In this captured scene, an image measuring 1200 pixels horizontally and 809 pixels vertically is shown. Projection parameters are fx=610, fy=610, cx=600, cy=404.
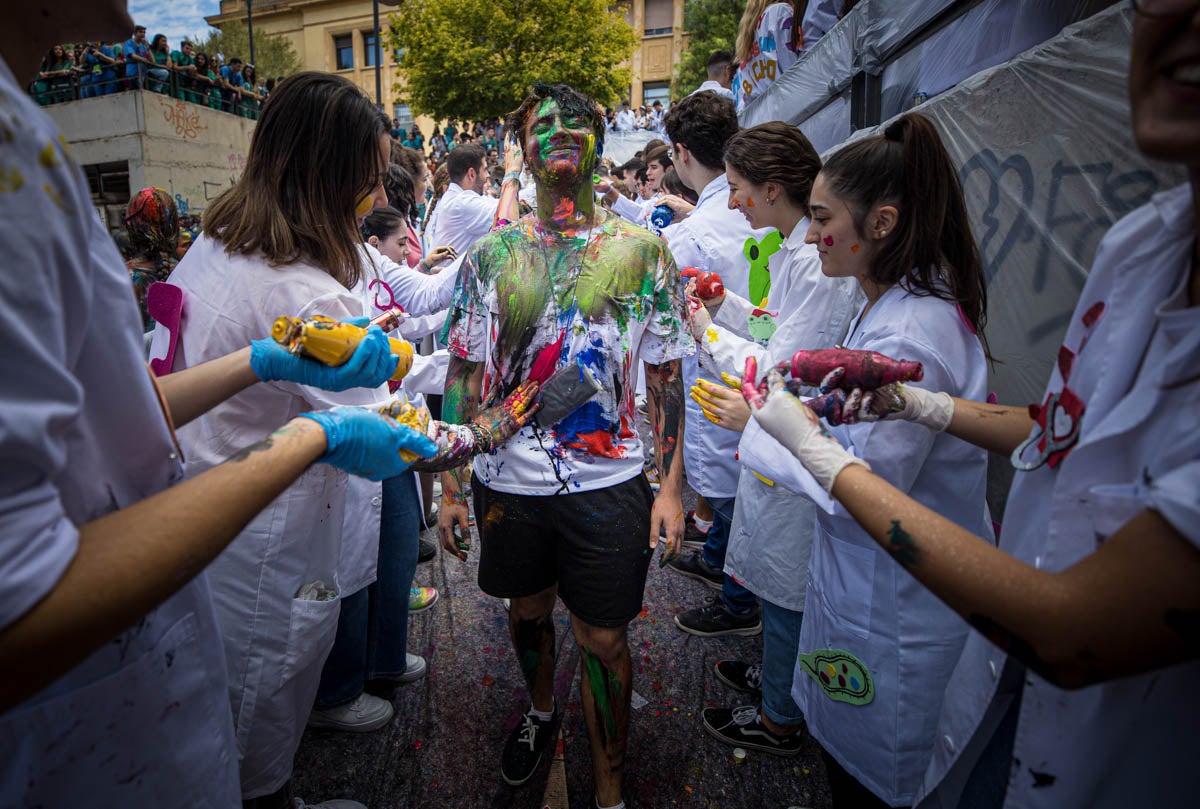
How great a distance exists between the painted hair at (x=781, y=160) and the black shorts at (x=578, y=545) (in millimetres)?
1496

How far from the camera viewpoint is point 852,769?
1.71 m

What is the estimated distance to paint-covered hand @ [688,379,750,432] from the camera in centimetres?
182

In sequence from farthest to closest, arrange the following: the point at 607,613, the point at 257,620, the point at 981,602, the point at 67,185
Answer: the point at 607,613 < the point at 257,620 < the point at 981,602 < the point at 67,185

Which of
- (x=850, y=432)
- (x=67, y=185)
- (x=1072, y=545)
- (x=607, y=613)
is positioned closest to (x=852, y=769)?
(x=607, y=613)

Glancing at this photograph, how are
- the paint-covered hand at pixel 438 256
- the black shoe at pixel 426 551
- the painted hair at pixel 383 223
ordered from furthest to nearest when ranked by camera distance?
the paint-covered hand at pixel 438 256 < the black shoe at pixel 426 551 < the painted hair at pixel 383 223

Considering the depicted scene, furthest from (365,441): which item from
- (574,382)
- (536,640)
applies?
(536,640)

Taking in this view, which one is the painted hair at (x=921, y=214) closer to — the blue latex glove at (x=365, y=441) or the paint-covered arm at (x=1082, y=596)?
the paint-covered arm at (x=1082, y=596)

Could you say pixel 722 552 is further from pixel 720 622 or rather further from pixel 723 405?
pixel 723 405

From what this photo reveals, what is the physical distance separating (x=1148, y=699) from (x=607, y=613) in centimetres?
135

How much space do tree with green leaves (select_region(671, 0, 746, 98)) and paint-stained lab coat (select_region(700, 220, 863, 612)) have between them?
21.4 metres

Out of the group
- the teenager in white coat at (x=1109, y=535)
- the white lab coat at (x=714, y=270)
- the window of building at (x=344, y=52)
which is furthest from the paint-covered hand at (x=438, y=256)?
the window of building at (x=344, y=52)

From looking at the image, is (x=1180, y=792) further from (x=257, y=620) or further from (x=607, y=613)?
(x=257, y=620)

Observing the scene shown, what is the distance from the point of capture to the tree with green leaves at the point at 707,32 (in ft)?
69.3

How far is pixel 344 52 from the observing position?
3150 centimetres
